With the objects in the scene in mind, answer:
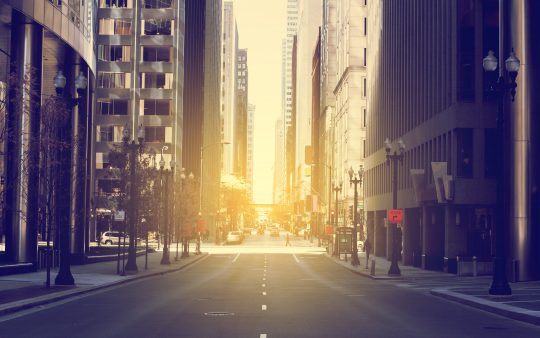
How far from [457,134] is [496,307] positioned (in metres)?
26.9

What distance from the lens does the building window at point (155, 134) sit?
123688 mm

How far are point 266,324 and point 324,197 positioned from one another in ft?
501

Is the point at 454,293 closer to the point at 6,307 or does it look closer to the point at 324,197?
the point at 6,307

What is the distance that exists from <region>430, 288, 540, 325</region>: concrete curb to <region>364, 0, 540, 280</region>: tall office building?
2.92 meters

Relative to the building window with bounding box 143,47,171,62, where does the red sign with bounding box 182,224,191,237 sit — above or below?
below

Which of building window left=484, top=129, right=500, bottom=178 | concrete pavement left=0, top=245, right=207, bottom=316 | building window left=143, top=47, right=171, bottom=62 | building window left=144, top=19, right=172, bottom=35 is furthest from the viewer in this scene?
building window left=144, top=19, right=172, bottom=35

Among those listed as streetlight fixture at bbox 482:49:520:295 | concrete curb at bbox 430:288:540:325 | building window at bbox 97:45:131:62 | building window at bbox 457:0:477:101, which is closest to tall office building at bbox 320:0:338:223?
building window at bbox 97:45:131:62

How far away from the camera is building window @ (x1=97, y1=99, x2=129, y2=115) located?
122 m

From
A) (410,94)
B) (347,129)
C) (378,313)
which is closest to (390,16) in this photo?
(410,94)

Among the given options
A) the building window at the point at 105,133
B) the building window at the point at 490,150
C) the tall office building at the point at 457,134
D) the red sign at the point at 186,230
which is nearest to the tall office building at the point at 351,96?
the building window at the point at 105,133

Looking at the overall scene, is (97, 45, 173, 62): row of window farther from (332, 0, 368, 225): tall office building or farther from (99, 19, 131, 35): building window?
(332, 0, 368, 225): tall office building

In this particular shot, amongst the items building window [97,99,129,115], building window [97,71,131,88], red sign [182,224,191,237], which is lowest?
red sign [182,224,191,237]

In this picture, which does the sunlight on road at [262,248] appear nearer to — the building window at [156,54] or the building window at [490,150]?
the building window at [156,54]

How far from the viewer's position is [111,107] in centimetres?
12281
